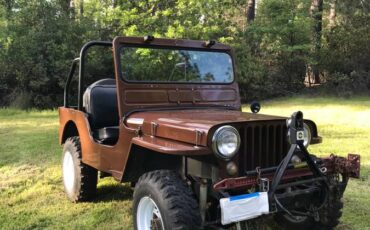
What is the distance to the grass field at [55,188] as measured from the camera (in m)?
4.42

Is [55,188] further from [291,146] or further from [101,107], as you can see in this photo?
[291,146]

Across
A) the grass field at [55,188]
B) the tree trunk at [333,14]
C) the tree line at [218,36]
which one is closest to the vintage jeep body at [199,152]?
the grass field at [55,188]

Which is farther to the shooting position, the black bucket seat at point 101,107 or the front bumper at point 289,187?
the black bucket seat at point 101,107

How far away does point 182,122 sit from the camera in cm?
344

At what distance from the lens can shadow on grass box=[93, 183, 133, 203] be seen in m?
5.15

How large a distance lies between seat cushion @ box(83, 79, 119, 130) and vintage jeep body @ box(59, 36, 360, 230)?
0.18m

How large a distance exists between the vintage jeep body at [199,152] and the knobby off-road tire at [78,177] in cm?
Result: 1

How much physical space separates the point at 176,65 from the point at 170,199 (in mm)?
1922

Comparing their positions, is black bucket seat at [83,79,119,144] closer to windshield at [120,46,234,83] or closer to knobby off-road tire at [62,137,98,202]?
knobby off-road tire at [62,137,98,202]

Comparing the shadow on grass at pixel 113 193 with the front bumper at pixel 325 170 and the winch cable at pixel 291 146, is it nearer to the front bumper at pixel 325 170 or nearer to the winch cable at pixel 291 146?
the front bumper at pixel 325 170

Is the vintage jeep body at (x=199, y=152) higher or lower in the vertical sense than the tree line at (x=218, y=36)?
lower

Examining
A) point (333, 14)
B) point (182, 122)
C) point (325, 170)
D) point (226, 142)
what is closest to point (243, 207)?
point (226, 142)

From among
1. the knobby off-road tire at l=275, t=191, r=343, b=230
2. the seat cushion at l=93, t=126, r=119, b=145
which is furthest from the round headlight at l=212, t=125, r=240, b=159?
the seat cushion at l=93, t=126, r=119, b=145

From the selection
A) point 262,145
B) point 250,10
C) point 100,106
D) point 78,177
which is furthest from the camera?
point 250,10
